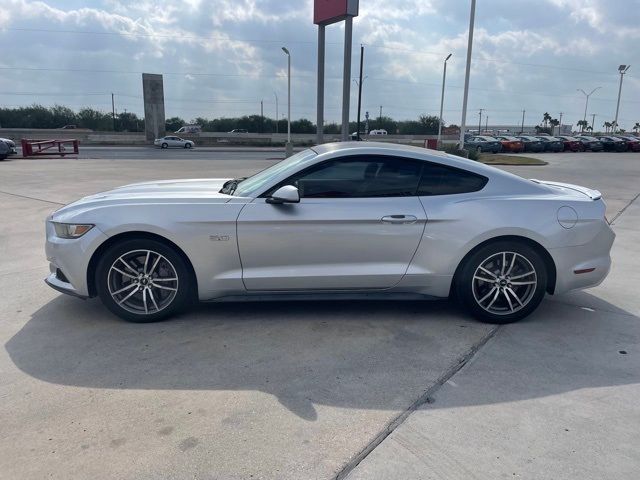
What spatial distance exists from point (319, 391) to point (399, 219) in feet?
5.18

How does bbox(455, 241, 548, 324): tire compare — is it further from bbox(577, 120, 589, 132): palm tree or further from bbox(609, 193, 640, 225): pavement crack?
bbox(577, 120, 589, 132): palm tree

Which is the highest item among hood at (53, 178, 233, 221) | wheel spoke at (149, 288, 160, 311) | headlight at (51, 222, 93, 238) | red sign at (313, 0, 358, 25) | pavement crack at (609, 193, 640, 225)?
red sign at (313, 0, 358, 25)

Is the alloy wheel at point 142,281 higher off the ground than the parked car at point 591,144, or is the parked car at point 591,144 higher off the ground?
the parked car at point 591,144

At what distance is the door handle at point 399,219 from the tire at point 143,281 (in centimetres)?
167

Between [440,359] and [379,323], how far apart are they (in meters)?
0.75

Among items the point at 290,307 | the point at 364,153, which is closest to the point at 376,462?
the point at 290,307

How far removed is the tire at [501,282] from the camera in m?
4.19

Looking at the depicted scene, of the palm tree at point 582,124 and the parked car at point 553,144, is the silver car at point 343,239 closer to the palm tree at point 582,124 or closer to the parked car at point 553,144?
the parked car at point 553,144

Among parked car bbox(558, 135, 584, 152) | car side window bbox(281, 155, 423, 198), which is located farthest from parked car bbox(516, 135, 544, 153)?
car side window bbox(281, 155, 423, 198)

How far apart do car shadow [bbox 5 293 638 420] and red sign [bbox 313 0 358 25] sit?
25587mm

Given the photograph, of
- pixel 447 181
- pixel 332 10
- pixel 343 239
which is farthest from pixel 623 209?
pixel 332 10

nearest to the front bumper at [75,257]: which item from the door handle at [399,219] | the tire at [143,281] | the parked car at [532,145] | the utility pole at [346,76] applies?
the tire at [143,281]

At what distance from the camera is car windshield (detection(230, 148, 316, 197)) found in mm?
4195

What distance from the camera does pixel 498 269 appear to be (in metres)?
4.26
